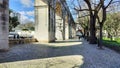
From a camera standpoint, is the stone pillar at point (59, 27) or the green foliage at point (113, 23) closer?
the stone pillar at point (59, 27)

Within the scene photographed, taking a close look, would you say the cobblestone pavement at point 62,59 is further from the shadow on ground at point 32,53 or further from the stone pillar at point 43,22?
the stone pillar at point 43,22

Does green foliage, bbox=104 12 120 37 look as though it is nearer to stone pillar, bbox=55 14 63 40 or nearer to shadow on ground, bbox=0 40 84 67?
stone pillar, bbox=55 14 63 40

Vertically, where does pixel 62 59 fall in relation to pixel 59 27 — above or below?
below

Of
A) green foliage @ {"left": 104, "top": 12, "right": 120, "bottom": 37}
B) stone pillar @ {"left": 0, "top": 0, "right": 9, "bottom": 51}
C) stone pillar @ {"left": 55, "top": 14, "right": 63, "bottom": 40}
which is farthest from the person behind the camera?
green foliage @ {"left": 104, "top": 12, "right": 120, "bottom": 37}

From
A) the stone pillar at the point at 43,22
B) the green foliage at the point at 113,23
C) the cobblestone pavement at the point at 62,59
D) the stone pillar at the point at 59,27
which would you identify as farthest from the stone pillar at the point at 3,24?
the green foliage at the point at 113,23

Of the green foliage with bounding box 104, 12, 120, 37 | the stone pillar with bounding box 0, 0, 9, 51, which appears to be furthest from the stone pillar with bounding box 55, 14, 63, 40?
the stone pillar with bounding box 0, 0, 9, 51

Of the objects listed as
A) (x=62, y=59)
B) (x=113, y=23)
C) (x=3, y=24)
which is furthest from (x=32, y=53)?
(x=113, y=23)

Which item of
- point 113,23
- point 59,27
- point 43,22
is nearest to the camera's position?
point 43,22

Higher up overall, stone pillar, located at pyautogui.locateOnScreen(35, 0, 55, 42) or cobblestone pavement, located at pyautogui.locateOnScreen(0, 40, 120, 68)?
stone pillar, located at pyautogui.locateOnScreen(35, 0, 55, 42)

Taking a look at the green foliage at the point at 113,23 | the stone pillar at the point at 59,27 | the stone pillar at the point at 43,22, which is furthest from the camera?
the green foliage at the point at 113,23

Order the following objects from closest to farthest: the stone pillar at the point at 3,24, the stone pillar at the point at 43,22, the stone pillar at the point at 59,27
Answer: the stone pillar at the point at 3,24 → the stone pillar at the point at 43,22 → the stone pillar at the point at 59,27

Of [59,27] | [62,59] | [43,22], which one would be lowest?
[62,59]

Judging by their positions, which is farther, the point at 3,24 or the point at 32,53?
the point at 3,24

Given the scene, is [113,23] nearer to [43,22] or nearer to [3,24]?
[43,22]
